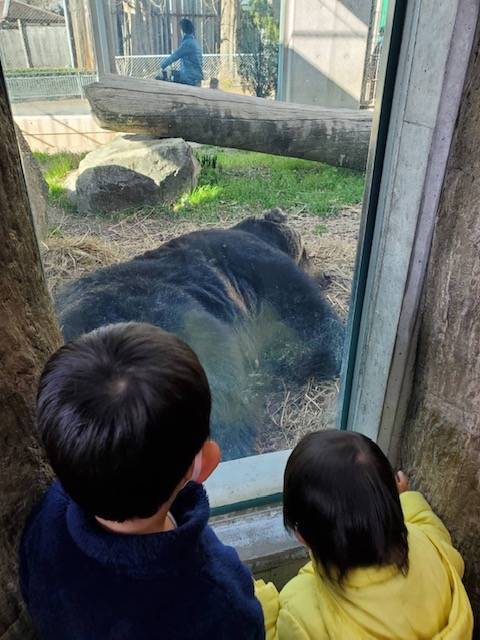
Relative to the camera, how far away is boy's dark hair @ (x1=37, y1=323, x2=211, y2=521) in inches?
21.1

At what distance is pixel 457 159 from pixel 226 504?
97 cm

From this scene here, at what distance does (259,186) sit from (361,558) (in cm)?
186

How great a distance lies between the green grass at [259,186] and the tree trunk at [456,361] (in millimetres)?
1271

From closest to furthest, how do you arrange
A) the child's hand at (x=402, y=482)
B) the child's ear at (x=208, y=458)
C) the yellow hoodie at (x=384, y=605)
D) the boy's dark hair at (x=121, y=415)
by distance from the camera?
the boy's dark hair at (x=121, y=415) < the child's ear at (x=208, y=458) < the yellow hoodie at (x=384, y=605) < the child's hand at (x=402, y=482)

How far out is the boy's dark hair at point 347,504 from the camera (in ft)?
3.01

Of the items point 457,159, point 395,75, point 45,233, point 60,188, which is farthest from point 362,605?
point 60,188

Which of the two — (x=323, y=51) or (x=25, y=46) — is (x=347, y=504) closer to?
(x=25, y=46)

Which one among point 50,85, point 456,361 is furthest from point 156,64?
point 456,361

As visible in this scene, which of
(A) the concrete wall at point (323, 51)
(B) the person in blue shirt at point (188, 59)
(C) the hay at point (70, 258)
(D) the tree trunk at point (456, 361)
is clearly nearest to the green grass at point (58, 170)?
(C) the hay at point (70, 258)

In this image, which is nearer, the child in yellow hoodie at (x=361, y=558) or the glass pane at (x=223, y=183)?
the child in yellow hoodie at (x=361, y=558)

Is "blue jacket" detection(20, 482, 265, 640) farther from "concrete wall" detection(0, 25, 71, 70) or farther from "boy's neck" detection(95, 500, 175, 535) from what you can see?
"concrete wall" detection(0, 25, 71, 70)

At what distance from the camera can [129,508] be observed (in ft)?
1.92

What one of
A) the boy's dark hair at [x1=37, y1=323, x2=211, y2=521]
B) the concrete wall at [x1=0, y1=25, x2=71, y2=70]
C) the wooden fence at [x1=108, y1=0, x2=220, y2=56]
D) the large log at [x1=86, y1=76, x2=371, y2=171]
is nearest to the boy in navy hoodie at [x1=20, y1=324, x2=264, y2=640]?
the boy's dark hair at [x1=37, y1=323, x2=211, y2=521]

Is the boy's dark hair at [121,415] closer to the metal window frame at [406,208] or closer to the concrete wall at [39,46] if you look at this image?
the metal window frame at [406,208]
